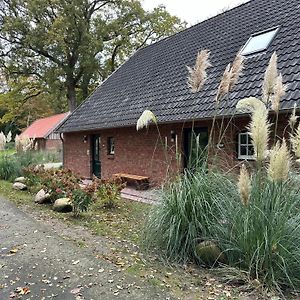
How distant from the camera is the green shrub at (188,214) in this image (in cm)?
414

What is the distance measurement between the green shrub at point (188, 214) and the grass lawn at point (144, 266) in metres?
0.21

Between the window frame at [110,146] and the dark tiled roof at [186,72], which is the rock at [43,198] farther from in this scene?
the window frame at [110,146]

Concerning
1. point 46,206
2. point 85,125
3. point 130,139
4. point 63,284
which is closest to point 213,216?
point 63,284

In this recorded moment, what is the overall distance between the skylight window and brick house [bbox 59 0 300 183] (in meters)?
0.03

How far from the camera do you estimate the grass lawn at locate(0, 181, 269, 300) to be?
3505 mm

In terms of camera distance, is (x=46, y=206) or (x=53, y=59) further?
(x=53, y=59)

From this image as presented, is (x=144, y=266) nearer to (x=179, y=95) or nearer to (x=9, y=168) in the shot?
(x=179, y=95)

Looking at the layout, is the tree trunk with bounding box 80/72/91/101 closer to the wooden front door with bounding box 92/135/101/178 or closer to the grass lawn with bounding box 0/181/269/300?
the wooden front door with bounding box 92/135/101/178

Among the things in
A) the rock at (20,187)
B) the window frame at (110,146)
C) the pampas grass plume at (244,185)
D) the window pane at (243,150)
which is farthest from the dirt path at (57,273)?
the window frame at (110,146)

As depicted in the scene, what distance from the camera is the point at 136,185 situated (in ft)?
36.1

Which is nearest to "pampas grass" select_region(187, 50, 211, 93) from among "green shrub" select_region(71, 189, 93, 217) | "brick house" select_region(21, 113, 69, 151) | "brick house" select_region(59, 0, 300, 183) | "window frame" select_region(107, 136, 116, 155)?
"brick house" select_region(59, 0, 300, 183)

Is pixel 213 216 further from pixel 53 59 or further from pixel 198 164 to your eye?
pixel 53 59

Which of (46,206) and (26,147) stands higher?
(26,147)

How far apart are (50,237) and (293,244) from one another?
3518mm
